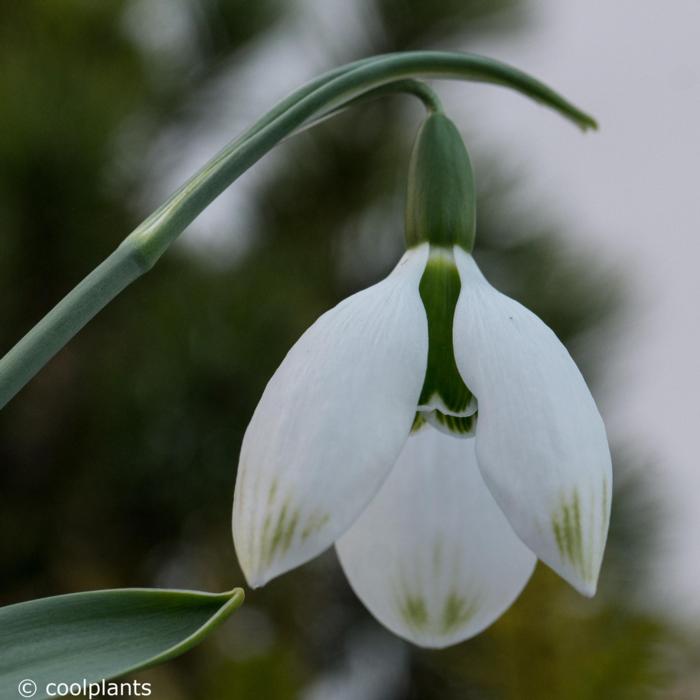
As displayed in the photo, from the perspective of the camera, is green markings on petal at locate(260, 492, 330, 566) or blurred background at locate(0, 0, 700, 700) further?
blurred background at locate(0, 0, 700, 700)

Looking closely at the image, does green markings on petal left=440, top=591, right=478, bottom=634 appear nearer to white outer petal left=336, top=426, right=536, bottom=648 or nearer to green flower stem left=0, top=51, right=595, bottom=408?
white outer petal left=336, top=426, right=536, bottom=648


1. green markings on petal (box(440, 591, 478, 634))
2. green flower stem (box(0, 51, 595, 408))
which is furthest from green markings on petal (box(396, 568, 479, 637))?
green flower stem (box(0, 51, 595, 408))

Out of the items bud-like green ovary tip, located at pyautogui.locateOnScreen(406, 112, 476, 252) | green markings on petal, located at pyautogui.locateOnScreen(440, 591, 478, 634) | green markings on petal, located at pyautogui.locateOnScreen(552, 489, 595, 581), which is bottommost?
green markings on petal, located at pyautogui.locateOnScreen(552, 489, 595, 581)

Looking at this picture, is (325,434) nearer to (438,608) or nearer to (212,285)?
(438,608)

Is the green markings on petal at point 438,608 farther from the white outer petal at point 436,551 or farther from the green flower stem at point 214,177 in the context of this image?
the green flower stem at point 214,177

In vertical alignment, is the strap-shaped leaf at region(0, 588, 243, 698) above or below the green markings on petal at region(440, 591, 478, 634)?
below

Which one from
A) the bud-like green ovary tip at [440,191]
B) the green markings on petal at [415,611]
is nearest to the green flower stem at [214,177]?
the bud-like green ovary tip at [440,191]

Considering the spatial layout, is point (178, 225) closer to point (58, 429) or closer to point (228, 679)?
point (228, 679)
